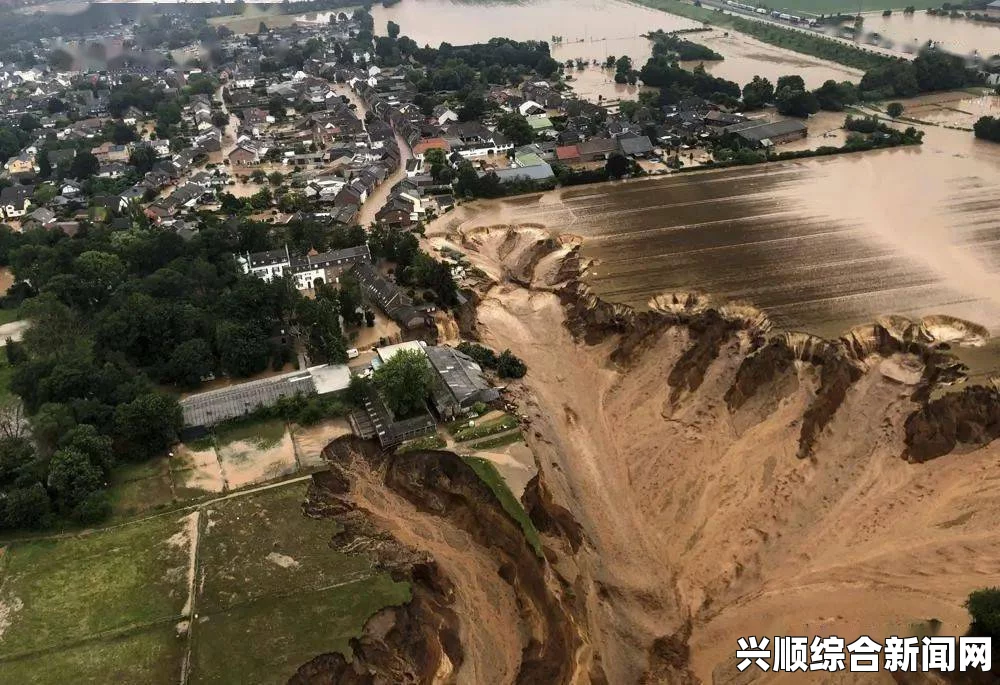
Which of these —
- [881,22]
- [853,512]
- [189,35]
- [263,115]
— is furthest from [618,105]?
[189,35]

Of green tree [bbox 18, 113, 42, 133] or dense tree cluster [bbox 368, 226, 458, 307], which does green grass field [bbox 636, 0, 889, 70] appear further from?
green tree [bbox 18, 113, 42, 133]

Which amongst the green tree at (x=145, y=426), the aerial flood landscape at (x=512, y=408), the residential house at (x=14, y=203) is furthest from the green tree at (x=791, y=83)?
the residential house at (x=14, y=203)

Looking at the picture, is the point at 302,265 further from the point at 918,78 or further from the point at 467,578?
the point at 918,78

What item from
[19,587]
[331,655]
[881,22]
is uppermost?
[881,22]

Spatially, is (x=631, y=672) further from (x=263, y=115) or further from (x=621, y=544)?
(x=263, y=115)

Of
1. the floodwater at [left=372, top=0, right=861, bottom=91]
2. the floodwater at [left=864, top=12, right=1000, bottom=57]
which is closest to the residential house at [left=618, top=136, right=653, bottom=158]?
the floodwater at [left=372, top=0, right=861, bottom=91]
